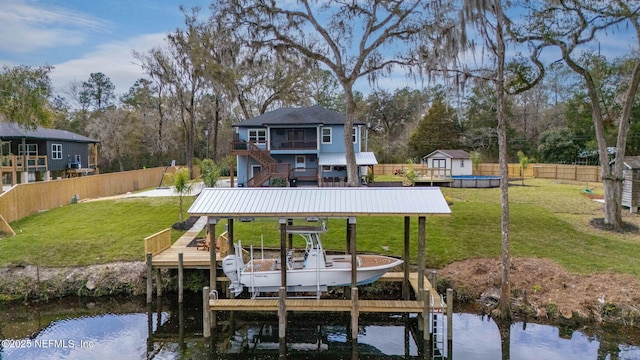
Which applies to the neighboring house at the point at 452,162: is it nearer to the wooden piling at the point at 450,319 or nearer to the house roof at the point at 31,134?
the wooden piling at the point at 450,319

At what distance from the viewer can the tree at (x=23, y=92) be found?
19.8 meters

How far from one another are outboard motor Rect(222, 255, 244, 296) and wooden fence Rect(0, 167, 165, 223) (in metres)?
15.3

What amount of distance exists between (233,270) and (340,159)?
696 inches

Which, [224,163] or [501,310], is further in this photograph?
[224,163]

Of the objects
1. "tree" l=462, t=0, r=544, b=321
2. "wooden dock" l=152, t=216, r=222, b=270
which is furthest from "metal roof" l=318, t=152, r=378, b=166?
"tree" l=462, t=0, r=544, b=321

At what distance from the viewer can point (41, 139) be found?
3453 centimetres

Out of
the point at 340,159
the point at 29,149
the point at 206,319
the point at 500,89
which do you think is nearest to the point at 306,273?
the point at 206,319

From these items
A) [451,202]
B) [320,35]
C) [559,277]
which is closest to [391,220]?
[451,202]

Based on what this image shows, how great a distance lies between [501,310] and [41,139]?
119 ft

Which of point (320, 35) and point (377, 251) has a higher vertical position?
point (320, 35)

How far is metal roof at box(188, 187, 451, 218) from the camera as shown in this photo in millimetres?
12023

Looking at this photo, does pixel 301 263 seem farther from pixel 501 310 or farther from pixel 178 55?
pixel 178 55

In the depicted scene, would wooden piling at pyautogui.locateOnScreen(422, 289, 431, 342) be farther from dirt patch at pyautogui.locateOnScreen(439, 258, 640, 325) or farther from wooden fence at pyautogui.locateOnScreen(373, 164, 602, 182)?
wooden fence at pyautogui.locateOnScreen(373, 164, 602, 182)

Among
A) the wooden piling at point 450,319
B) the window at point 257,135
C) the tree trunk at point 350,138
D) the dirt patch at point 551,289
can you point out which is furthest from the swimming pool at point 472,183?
the wooden piling at point 450,319
